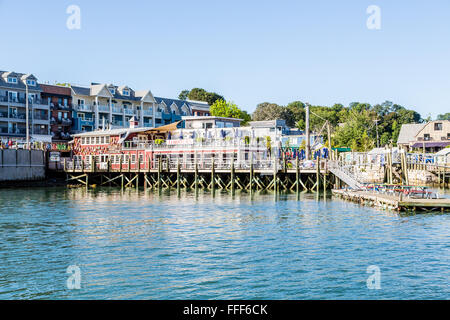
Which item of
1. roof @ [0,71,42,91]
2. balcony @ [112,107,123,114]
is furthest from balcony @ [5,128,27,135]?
balcony @ [112,107,123,114]

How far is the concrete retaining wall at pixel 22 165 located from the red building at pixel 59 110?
21721 mm

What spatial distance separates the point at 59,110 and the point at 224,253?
79096 millimetres

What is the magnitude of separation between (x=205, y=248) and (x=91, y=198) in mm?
29987

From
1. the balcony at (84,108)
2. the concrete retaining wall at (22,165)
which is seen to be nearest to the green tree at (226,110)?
the balcony at (84,108)

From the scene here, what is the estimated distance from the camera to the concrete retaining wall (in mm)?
66562

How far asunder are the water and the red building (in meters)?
56.5

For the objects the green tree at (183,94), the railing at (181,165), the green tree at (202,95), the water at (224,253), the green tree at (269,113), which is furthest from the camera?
the green tree at (183,94)

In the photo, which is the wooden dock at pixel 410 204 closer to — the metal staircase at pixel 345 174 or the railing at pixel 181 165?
the metal staircase at pixel 345 174

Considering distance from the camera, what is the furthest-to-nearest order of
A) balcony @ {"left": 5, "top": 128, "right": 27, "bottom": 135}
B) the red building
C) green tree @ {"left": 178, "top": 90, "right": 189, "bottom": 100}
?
green tree @ {"left": 178, "top": 90, "right": 189, "bottom": 100}, the red building, balcony @ {"left": 5, "top": 128, "right": 27, "bottom": 135}

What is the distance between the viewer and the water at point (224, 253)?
18.3 metres

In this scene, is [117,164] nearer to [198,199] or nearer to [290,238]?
[198,199]

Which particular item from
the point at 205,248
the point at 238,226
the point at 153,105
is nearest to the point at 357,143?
the point at 153,105

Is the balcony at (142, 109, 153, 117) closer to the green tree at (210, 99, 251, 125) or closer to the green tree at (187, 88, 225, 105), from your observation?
the green tree at (210, 99, 251, 125)

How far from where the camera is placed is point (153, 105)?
110812 millimetres
